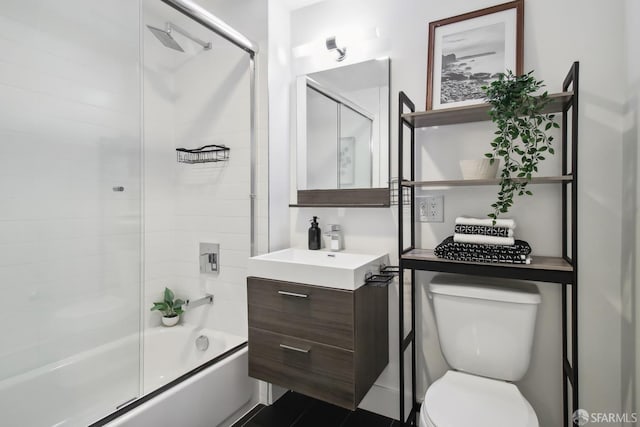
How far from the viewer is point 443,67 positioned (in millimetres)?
1731

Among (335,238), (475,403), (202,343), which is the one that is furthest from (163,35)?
(475,403)

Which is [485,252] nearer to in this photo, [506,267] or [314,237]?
[506,267]

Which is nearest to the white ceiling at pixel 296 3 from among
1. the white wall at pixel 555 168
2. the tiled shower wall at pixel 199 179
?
the tiled shower wall at pixel 199 179

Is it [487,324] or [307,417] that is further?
[307,417]

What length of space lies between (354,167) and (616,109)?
46.8 inches

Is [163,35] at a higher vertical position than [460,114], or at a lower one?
higher

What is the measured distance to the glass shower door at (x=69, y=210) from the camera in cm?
127

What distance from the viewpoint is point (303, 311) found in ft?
5.21

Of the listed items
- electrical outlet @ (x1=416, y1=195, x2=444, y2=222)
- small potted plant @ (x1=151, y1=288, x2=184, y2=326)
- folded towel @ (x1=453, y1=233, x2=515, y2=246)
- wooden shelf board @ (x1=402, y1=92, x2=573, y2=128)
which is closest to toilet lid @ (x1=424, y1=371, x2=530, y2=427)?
folded towel @ (x1=453, y1=233, x2=515, y2=246)

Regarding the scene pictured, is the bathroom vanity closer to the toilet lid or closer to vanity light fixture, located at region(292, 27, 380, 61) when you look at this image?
the toilet lid

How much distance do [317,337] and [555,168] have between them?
1318mm

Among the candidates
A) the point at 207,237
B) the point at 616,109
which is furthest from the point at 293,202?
the point at 616,109

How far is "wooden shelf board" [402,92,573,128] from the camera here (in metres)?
1.41

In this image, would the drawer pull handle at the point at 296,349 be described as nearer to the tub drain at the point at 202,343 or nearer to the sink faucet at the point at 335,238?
the sink faucet at the point at 335,238
